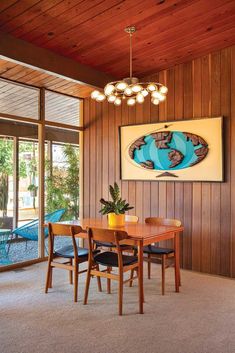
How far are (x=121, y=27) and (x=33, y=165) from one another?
2460mm

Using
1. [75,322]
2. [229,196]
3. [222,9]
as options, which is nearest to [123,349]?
[75,322]

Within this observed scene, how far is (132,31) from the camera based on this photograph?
12.9 ft

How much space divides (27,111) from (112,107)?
1414 mm

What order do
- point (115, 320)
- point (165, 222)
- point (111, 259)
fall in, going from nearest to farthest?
point (115, 320) < point (111, 259) < point (165, 222)

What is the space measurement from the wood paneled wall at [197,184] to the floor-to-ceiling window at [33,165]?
77 cm

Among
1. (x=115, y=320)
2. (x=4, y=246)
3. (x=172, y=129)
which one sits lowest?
(x=115, y=320)

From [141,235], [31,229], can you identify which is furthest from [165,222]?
[31,229]

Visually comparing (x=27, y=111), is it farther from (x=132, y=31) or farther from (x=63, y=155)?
(x=132, y=31)

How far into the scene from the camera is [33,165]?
17.1 feet

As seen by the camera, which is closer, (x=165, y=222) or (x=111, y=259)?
(x=111, y=259)

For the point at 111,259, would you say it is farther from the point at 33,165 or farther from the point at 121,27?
the point at 121,27

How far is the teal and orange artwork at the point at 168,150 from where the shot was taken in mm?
4719

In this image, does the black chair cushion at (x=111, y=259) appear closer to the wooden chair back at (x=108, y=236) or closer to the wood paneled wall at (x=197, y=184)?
the wooden chair back at (x=108, y=236)

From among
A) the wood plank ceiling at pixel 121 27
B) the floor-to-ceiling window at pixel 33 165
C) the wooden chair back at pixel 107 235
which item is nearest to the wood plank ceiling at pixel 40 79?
the floor-to-ceiling window at pixel 33 165
